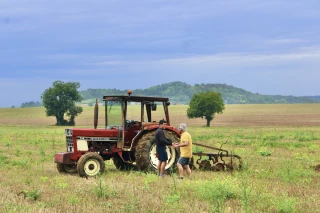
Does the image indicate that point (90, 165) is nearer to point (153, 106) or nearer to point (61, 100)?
point (153, 106)

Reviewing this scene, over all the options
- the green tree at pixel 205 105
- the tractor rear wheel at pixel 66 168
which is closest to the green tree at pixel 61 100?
the green tree at pixel 205 105

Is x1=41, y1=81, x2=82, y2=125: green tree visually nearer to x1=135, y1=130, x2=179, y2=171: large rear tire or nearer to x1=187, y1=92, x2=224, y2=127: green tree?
x1=187, y1=92, x2=224, y2=127: green tree

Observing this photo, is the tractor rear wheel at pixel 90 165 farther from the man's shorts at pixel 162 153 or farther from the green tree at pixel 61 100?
the green tree at pixel 61 100

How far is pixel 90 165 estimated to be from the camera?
13.3m

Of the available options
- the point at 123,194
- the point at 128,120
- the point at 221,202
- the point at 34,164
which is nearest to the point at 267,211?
the point at 221,202

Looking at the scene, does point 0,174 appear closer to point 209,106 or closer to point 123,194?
point 123,194

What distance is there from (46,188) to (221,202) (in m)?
4.18

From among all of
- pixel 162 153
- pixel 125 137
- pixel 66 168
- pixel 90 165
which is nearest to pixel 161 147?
pixel 162 153

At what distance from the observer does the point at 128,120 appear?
1424 cm

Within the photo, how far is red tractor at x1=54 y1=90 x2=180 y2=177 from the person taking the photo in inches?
537

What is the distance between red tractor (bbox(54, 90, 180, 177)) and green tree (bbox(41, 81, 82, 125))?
69.1 metres

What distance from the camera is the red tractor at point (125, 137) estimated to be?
44.7 ft

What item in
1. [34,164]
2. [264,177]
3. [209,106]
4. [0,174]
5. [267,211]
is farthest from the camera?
[209,106]

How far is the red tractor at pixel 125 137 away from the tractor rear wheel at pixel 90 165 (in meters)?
0.17
